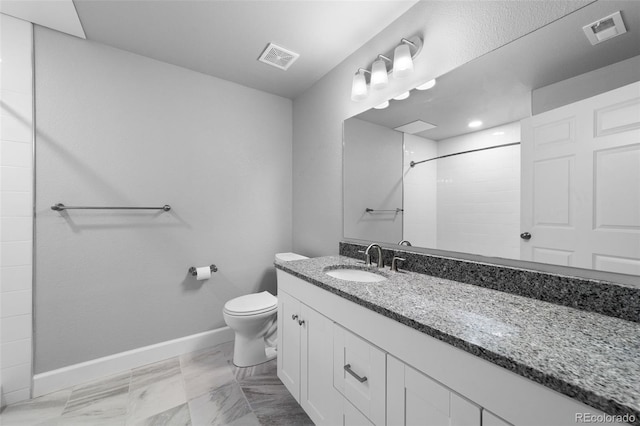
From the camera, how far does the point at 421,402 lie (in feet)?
2.46

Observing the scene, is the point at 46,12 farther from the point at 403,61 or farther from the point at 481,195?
the point at 481,195

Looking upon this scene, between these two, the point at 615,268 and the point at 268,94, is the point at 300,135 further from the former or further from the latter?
the point at 615,268

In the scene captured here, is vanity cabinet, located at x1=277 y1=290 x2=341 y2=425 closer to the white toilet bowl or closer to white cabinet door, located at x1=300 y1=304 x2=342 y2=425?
white cabinet door, located at x1=300 y1=304 x2=342 y2=425

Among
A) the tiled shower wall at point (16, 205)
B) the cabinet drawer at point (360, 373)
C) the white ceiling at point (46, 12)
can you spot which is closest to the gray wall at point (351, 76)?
the cabinet drawer at point (360, 373)

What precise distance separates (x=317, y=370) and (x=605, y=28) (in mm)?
1734

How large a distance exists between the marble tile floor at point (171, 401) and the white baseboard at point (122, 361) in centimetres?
5

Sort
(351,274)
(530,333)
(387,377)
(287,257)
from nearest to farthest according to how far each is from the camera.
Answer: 1. (530,333)
2. (387,377)
3. (351,274)
4. (287,257)

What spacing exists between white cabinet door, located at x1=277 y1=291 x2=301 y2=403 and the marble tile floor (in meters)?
0.19

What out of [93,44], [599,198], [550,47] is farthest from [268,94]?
[599,198]

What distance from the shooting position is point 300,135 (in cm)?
246

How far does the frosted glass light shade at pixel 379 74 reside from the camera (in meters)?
1.54

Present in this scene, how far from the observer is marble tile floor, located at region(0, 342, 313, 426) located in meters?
1.39

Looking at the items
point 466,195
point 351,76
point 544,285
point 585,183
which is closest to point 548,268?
point 544,285

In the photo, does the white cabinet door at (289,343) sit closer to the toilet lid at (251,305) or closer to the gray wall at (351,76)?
the toilet lid at (251,305)
